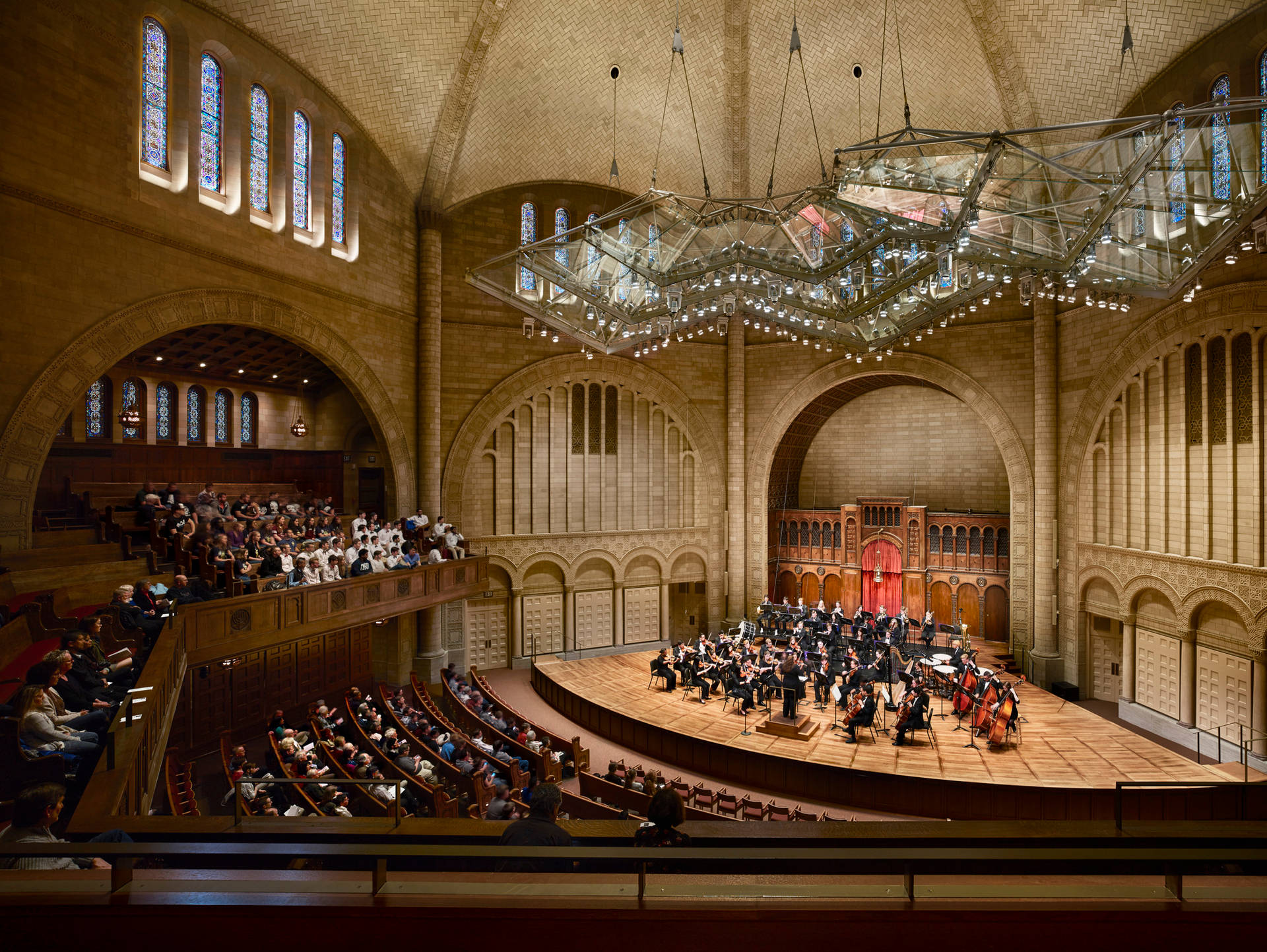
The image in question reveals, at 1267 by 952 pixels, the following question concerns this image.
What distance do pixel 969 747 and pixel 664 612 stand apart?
11.5 meters

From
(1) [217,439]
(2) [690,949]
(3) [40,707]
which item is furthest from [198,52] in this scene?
(2) [690,949]

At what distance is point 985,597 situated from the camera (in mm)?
21906

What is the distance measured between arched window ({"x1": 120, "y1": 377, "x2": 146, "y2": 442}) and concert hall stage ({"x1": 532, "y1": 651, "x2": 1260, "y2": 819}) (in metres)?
13.6

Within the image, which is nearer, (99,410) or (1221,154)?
(1221,154)

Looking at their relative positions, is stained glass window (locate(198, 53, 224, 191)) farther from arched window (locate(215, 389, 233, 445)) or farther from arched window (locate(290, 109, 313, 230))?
arched window (locate(215, 389, 233, 445))

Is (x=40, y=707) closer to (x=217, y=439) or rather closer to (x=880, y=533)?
(x=217, y=439)

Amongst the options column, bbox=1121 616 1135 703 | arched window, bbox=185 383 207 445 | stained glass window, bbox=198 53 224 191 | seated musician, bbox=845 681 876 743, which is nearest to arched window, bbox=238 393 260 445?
arched window, bbox=185 383 207 445

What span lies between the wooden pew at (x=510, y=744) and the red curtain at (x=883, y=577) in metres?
14.4

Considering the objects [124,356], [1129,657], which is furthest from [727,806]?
[124,356]

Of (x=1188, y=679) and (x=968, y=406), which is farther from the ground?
(x=968, y=406)

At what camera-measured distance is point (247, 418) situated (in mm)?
20953

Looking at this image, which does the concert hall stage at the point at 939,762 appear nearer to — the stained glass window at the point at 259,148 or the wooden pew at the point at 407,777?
the wooden pew at the point at 407,777

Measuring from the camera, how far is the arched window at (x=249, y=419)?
2073 cm

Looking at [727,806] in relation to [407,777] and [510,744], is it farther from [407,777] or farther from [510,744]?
[407,777]
